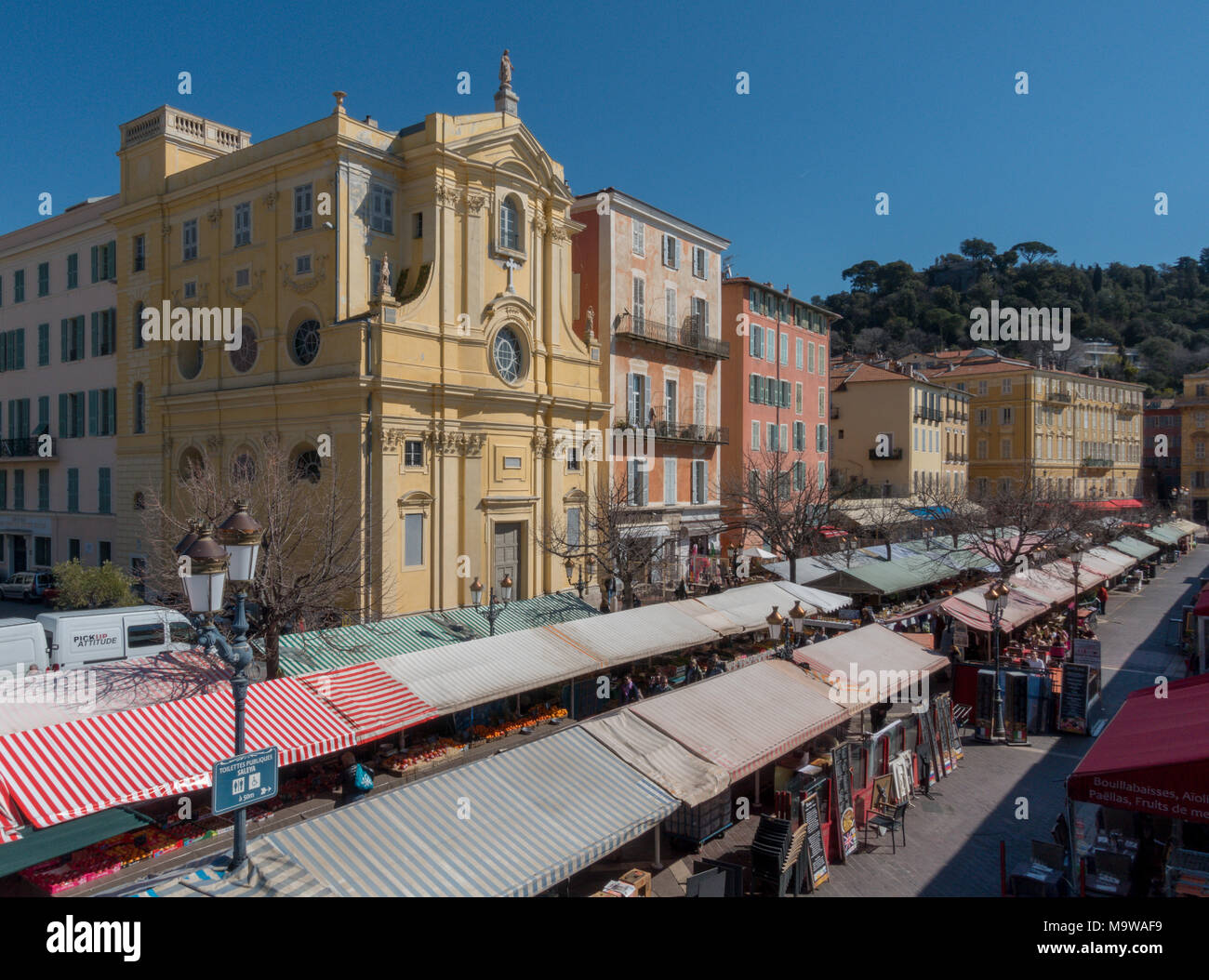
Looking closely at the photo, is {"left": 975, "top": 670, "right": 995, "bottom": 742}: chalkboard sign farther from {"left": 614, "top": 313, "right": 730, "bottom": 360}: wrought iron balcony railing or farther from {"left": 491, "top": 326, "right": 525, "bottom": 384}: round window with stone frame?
{"left": 614, "top": 313, "right": 730, "bottom": 360}: wrought iron balcony railing

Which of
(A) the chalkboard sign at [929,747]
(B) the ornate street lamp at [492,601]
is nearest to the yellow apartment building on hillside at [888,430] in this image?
(B) the ornate street lamp at [492,601]

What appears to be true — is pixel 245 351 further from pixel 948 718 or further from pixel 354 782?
pixel 948 718

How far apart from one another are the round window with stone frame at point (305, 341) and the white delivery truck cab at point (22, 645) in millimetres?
11082

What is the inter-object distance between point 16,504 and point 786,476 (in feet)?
116

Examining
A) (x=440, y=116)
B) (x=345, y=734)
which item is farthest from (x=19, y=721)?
(x=440, y=116)

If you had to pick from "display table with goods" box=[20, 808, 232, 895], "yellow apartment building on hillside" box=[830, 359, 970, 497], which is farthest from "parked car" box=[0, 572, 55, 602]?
"yellow apartment building on hillside" box=[830, 359, 970, 497]

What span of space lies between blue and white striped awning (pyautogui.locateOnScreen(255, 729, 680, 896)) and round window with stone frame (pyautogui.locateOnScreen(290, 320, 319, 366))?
1990 centimetres

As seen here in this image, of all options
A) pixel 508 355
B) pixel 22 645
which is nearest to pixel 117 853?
pixel 22 645

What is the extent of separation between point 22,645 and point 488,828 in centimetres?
1573

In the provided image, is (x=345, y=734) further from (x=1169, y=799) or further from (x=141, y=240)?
(x=141, y=240)

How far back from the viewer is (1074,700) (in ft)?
60.6

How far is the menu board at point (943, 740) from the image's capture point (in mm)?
15953

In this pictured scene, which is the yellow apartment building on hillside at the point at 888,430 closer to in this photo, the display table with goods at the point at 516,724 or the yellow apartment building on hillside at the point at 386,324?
the yellow apartment building on hillside at the point at 386,324
